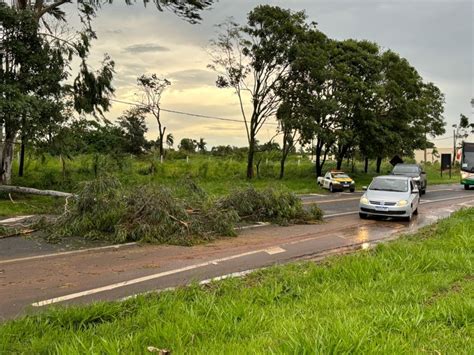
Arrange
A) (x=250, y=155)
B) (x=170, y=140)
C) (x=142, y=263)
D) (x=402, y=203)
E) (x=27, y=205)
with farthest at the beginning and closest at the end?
1. (x=170, y=140)
2. (x=250, y=155)
3. (x=27, y=205)
4. (x=402, y=203)
5. (x=142, y=263)

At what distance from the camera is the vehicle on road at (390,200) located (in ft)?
49.5

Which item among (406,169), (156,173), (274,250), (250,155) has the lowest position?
(274,250)

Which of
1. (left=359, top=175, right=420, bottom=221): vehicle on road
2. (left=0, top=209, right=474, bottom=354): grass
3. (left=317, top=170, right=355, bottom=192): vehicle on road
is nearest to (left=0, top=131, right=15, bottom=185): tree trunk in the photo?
(left=359, top=175, right=420, bottom=221): vehicle on road

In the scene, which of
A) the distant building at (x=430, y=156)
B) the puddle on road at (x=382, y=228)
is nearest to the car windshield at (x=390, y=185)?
the puddle on road at (x=382, y=228)

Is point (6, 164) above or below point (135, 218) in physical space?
above

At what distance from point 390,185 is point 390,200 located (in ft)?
5.26

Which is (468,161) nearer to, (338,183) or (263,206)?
(338,183)

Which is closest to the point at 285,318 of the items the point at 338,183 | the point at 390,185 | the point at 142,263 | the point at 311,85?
the point at 142,263

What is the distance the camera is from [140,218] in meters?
10.6

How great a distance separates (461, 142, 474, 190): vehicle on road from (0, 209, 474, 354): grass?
1080 inches

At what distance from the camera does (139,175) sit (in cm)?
2741

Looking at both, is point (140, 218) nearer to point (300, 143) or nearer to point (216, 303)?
point (216, 303)

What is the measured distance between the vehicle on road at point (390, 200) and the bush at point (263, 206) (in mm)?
2581

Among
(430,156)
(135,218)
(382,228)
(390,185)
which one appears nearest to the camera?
(135,218)
